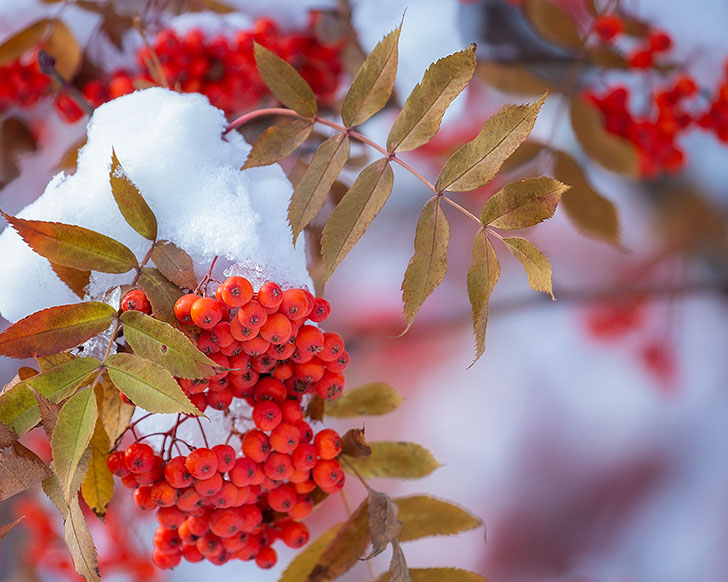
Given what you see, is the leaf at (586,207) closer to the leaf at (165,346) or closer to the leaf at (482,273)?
the leaf at (482,273)

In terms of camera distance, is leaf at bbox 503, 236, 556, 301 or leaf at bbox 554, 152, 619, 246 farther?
leaf at bbox 554, 152, 619, 246

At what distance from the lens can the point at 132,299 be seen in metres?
0.30

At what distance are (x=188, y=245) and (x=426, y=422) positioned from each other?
2.47 feet

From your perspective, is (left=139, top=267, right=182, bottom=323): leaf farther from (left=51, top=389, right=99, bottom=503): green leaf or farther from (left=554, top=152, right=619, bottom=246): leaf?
(left=554, top=152, right=619, bottom=246): leaf

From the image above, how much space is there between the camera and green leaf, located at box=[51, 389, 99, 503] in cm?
26

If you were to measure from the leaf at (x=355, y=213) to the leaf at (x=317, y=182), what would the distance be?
11 millimetres

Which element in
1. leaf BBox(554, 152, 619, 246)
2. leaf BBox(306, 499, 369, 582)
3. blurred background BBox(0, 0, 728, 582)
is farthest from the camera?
blurred background BBox(0, 0, 728, 582)

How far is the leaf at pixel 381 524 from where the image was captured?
306mm

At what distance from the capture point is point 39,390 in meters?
0.28

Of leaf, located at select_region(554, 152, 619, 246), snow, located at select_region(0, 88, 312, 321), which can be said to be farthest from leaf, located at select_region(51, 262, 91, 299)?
leaf, located at select_region(554, 152, 619, 246)

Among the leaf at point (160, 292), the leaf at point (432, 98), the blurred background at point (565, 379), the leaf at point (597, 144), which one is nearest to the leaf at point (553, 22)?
the leaf at point (597, 144)

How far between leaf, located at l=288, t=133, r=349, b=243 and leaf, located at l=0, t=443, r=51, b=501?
5.5 inches

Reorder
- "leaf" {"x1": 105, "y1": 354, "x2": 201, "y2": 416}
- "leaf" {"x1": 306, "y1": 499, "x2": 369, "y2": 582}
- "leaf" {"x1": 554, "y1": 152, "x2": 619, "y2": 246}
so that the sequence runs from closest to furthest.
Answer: "leaf" {"x1": 105, "y1": 354, "x2": 201, "y2": 416} < "leaf" {"x1": 306, "y1": 499, "x2": 369, "y2": 582} < "leaf" {"x1": 554, "y1": 152, "x2": 619, "y2": 246}

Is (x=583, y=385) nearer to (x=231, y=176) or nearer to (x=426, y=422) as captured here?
(x=426, y=422)
